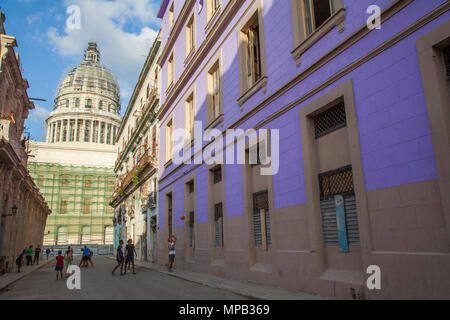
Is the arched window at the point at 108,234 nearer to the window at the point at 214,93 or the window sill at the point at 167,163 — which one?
the window sill at the point at 167,163

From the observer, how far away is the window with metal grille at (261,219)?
10789 mm

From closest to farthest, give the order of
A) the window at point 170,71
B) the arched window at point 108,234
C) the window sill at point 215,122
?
the window sill at point 215,122, the window at point 170,71, the arched window at point 108,234

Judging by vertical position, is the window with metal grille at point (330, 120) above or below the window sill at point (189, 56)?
below

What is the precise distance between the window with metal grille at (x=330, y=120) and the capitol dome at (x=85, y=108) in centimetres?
9691

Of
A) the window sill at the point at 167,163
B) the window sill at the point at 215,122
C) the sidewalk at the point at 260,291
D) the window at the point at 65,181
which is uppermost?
the window at the point at 65,181

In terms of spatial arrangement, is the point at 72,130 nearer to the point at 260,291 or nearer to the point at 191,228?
the point at 191,228

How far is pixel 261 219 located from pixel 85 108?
10077 cm

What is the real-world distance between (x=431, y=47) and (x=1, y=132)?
1797 centimetres

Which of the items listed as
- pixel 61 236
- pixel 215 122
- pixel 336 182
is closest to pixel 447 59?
pixel 336 182

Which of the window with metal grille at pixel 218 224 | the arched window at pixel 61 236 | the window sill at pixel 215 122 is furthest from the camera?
the arched window at pixel 61 236

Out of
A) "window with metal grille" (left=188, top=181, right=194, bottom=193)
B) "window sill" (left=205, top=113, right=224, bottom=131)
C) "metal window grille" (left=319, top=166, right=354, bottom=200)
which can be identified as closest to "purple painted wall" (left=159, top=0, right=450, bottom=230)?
"metal window grille" (left=319, top=166, right=354, bottom=200)

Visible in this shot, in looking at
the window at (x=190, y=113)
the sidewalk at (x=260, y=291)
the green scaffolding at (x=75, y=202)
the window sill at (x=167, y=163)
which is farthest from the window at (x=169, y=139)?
the green scaffolding at (x=75, y=202)

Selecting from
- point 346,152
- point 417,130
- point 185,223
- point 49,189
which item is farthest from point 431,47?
point 49,189

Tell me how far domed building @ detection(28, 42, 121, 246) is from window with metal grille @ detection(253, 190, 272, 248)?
4157 cm
